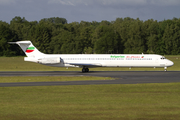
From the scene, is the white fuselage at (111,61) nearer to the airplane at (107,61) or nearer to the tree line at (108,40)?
the airplane at (107,61)

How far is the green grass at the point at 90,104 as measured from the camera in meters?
12.8

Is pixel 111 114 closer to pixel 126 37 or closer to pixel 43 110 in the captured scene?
pixel 43 110

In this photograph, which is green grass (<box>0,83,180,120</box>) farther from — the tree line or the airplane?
the tree line

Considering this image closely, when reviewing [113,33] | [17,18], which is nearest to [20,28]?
[17,18]

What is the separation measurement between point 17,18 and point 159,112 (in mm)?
159130

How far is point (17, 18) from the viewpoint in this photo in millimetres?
161375

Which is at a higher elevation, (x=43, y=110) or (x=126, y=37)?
(x=126, y=37)

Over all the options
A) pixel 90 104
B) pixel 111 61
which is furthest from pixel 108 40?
pixel 90 104

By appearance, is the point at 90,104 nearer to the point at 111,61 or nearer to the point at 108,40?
the point at 111,61

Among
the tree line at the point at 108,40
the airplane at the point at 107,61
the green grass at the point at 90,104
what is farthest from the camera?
the tree line at the point at 108,40

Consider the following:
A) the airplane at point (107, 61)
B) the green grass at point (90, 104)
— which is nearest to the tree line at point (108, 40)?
the airplane at point (107, 61)

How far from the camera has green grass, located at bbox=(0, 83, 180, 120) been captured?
12.8 meters

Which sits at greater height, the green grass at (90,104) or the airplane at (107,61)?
the airplane at (107,61)

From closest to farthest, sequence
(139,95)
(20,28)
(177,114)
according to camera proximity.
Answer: (177,114), (139,95), (20,28)
